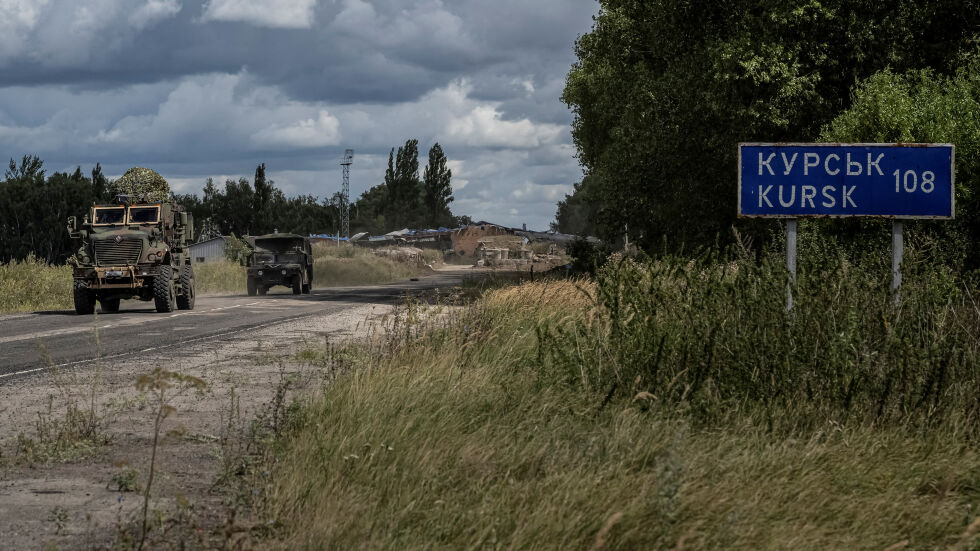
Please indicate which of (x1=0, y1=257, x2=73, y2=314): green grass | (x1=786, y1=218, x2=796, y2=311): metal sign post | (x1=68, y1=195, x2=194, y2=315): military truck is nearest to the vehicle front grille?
(x1=68, y1=195, x2=194, y2=315): military truck

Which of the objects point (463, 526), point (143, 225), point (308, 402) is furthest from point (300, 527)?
point (143, 225)

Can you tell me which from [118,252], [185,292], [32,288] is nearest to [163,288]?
[118,252]

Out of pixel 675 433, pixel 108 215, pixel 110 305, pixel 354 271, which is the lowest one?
pixel 110 305

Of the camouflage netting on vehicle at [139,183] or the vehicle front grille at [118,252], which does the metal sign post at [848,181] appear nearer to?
the vehicle front grille at [118,252]

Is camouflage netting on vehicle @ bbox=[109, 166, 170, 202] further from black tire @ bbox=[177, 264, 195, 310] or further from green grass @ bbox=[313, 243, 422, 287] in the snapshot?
green grass @ bbox=[313, 243, 422, 287]

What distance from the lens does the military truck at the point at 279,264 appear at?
36000mm

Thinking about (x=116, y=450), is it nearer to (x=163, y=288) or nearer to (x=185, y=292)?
(x=163, y=288)

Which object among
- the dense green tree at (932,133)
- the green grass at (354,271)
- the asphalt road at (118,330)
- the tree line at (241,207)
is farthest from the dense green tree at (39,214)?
the dense green tree at (932,133)

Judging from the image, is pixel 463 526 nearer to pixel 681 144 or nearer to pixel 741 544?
pixel 741 544

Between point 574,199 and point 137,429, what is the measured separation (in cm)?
14849

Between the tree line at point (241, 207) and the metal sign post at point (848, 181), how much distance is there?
199 ft

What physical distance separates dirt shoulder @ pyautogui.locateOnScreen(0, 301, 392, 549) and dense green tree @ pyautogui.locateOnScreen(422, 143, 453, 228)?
11099 cm

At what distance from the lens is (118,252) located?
23.8 metres

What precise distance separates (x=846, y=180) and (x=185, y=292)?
767 inches
